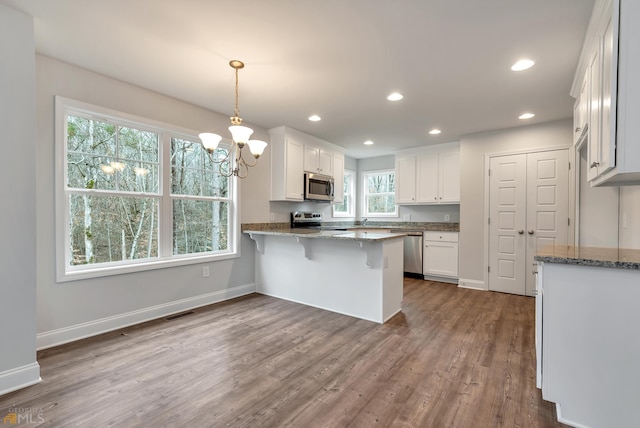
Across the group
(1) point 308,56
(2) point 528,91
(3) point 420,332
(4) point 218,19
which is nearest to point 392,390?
(3) point 420,332

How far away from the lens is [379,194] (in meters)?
6.51

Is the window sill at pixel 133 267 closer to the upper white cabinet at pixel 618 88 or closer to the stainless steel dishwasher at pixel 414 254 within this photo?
the stainless steel dishwasher at pixel 414 254

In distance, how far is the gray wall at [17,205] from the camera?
1883 mm

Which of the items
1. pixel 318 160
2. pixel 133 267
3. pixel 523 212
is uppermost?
pixel 318 160

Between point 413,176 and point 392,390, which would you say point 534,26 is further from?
point 413,176

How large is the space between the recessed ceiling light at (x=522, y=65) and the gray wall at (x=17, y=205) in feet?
12.2

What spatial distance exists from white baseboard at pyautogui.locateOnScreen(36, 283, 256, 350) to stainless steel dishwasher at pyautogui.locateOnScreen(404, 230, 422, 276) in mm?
3118

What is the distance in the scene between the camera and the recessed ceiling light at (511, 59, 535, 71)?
243 centimetres

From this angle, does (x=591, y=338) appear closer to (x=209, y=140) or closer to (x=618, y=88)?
(x=618, y=88)

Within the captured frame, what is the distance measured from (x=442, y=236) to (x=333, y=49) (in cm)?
380

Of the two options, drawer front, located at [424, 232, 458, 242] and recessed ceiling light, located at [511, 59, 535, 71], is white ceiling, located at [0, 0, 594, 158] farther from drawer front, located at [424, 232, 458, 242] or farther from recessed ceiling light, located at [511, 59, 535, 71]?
drawer front, located at [424, 232, 458, 242]

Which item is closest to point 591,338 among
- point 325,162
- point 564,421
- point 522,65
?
point 564,421

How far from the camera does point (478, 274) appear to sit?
14.8 ft

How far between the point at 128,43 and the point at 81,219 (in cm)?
165
